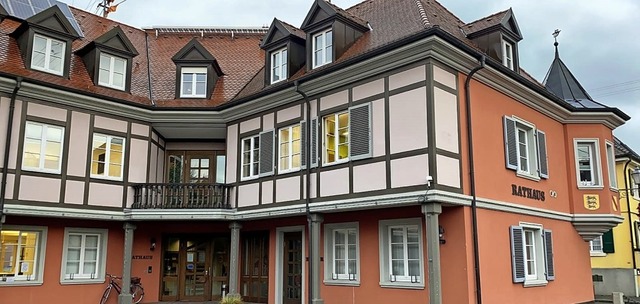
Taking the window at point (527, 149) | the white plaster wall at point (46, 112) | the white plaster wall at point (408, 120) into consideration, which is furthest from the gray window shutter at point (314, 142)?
the white plaster wall at point (46, 112)

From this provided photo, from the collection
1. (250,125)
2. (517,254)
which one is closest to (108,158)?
(250,125)

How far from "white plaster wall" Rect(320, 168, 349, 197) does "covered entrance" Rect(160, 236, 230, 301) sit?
5694 mm

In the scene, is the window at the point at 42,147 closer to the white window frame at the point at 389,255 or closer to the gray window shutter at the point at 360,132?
the gray window shutter at the point at 360,132

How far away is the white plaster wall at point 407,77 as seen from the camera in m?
11.3

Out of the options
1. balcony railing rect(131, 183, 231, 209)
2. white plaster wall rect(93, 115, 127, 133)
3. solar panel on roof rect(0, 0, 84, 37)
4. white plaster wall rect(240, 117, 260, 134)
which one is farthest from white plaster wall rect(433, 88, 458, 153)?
solar panel on roof rect(0, 0, 84, 37)

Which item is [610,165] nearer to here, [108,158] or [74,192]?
[108,158]

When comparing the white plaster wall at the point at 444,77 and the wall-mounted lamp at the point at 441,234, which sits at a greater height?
the white plaster wall at the point at 444,77

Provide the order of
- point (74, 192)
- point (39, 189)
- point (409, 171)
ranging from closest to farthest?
1. point (409, 171)
2. point (39, 189)
3. point (74, 192)

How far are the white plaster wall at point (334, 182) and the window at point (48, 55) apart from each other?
810cm

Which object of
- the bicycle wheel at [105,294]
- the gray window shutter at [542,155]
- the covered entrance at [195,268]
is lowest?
the bicycle wheel at [105,294]

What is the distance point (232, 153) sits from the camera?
52.9ft

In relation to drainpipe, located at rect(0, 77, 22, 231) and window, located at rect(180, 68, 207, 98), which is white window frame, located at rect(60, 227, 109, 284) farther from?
window, located at rect(180, 68, 207, 98)

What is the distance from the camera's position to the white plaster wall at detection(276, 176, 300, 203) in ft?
45.0

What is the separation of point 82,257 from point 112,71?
5.43m
